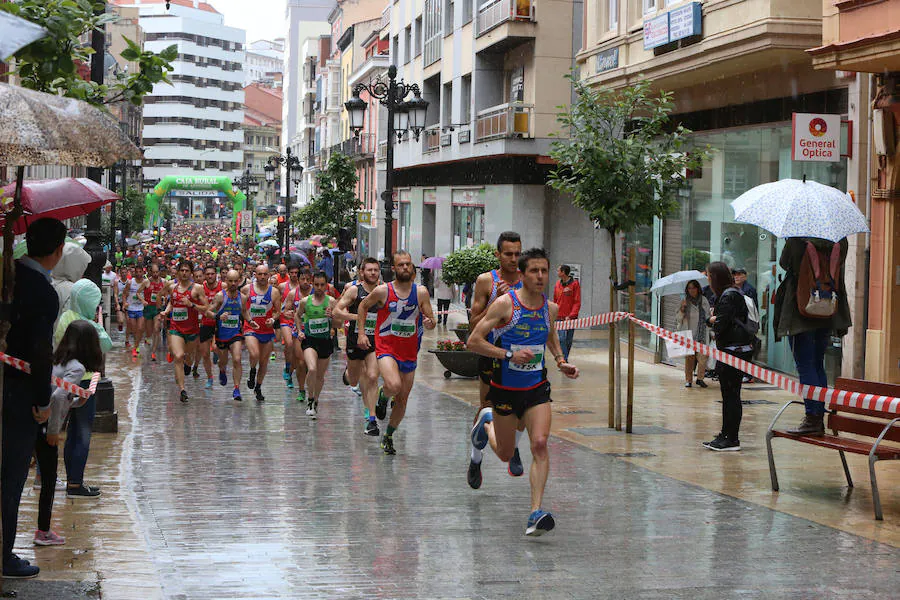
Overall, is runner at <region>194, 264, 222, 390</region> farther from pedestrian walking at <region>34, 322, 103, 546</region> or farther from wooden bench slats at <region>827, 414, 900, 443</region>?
wooden bench slats at <region>827, 414, 900, 443</region>

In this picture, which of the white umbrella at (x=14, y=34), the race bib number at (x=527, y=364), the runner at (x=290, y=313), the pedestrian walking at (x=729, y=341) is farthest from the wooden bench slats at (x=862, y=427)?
the runner at (x=290, y=313)

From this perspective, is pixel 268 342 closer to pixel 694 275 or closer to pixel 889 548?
pixel 694 275

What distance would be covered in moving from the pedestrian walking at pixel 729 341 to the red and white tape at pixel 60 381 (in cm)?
588

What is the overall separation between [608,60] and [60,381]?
55.0ft

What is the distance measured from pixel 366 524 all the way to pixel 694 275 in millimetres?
10482

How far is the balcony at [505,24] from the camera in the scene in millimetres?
31078

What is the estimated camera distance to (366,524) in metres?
8.20

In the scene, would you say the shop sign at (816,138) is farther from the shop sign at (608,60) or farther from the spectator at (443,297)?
the spectator at (443,297)

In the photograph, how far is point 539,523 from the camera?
25.0ft

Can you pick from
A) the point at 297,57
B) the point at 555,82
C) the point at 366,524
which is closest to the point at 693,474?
the point at 366,524

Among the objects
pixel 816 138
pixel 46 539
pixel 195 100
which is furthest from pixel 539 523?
pixel 195 100

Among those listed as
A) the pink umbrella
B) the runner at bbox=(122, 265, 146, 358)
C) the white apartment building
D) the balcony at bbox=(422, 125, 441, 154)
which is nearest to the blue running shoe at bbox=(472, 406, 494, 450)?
the pink umbrella

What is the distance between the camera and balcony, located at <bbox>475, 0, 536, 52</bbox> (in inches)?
1224

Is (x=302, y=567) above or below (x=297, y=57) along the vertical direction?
below
